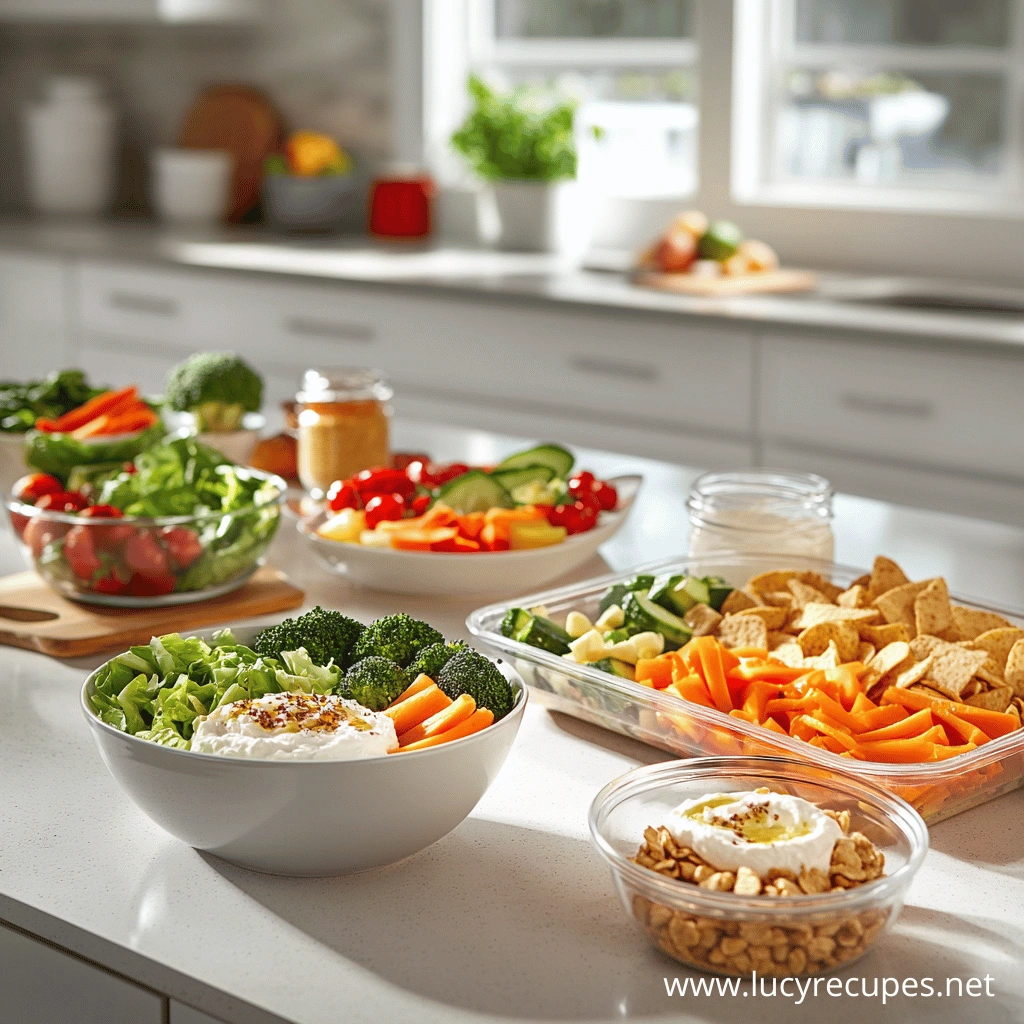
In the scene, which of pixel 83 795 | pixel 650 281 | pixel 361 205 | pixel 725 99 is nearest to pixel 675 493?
pixel 83 795

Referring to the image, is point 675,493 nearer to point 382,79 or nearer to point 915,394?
point 915,394

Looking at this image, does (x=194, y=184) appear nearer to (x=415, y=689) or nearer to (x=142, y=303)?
(x=142, y=303)

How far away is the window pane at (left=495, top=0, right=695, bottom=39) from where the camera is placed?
3.98m

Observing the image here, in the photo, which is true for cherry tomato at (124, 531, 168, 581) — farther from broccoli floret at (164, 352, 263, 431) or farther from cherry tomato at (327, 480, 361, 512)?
broccoli floret at (164, 352, 263, 431)

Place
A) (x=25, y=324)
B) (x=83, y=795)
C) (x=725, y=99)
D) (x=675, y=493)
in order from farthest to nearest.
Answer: (x=25, y=324) < (x=725, y=99) < (x=675, y=493) < (x=83, y=795)

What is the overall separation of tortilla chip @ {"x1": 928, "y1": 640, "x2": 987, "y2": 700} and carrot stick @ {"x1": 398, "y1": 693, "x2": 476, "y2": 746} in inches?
14.5

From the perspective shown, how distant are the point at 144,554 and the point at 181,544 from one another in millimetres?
36

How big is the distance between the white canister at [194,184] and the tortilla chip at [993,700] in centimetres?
393

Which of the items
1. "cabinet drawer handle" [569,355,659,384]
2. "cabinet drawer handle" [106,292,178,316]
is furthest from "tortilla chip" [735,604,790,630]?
"cabinet drawer handle" [106,292,178,316]

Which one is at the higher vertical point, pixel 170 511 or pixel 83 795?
pixel 170 511

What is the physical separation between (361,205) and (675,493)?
2863mm

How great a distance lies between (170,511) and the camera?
148 centimetres

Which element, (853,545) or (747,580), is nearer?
(747,580)

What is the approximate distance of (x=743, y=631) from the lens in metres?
1.20
